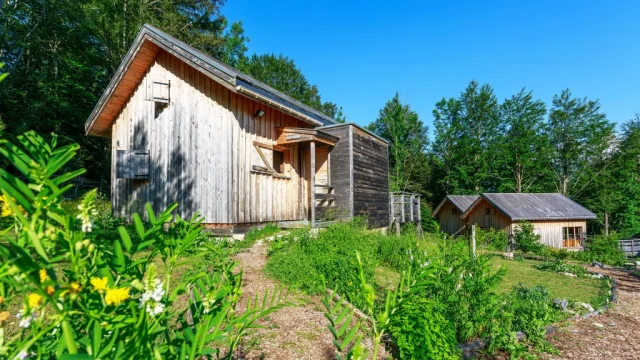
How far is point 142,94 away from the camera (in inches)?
401

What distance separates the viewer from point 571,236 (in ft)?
77.2

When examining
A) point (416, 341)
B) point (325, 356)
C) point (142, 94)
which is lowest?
point (325, 356)

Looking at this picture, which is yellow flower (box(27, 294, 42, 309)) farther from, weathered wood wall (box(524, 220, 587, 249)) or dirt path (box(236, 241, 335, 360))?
weathered wood wall (box(524, 220, 587, 249))

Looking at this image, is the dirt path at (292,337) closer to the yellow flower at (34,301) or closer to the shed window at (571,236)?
the yellow flower at (34,301)

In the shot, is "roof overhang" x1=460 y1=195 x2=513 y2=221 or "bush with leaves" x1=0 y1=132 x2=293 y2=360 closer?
"bush with leaves" x1=0 y1=132 x2=293 y2=360

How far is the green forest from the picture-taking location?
16438 mm

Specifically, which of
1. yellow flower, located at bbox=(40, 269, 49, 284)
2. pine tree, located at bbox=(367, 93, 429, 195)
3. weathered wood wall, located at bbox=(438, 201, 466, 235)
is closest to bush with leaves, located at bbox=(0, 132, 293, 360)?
yellow flower, located at bbox=(40, 269, 49, 284)

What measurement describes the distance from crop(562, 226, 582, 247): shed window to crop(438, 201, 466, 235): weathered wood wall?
7.23 m

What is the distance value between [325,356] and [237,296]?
2.52 meters

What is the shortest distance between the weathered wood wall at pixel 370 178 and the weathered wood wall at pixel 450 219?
1741cm

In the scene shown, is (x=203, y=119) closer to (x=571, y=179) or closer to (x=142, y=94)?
(x=142, y=94)

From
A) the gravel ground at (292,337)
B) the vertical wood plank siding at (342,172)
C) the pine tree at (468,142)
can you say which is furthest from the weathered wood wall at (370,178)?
the pine tree at (468,142)

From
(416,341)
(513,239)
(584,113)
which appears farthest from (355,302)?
(584,113)

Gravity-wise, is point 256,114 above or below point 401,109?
below
